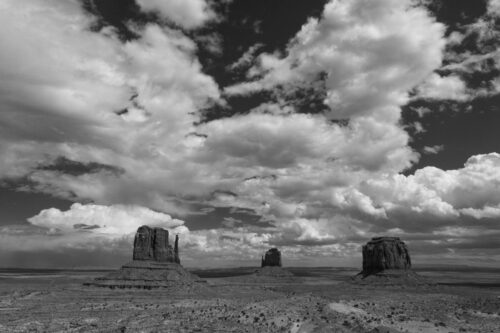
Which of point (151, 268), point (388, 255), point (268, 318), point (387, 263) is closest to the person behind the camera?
point (268, 318)

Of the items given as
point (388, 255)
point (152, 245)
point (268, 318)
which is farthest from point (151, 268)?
point (388, 255)

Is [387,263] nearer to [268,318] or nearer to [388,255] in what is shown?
[388,255]

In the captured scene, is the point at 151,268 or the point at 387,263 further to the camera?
the point at 387,263

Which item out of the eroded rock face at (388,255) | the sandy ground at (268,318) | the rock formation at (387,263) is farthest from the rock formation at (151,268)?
the eroded rock face at (388,255)

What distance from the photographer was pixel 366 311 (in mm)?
68750

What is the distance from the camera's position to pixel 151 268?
15675 cm

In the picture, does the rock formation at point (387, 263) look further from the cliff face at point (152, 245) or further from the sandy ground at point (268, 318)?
the cliff face at point (152, 245)

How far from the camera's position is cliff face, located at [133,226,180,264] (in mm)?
169500

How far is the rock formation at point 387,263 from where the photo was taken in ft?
560

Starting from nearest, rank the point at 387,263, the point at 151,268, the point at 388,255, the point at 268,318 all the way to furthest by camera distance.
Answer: the point at 268,318, the point at 151,268, the point at 387,263, the point at 388,255

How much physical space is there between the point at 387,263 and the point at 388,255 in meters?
4.33

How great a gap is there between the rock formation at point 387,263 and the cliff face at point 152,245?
293ft

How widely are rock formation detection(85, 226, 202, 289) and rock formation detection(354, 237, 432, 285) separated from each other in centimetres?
8320

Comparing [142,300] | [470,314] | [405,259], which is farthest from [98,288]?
[405,259]
